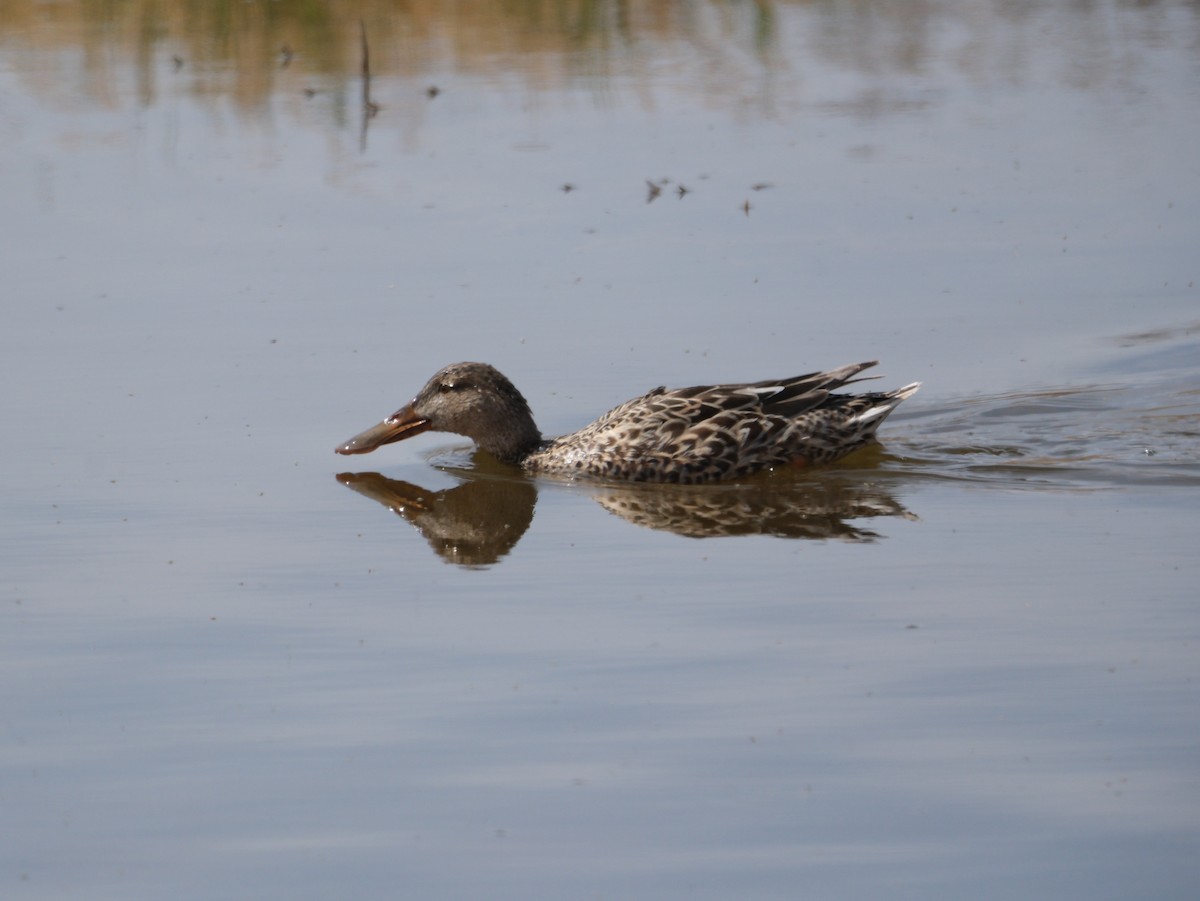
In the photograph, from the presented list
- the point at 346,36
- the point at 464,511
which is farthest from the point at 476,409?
the point at 346,36

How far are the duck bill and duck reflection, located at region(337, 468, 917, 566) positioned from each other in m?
0.14

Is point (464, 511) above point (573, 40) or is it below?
below

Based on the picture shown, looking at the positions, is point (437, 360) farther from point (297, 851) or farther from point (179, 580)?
point (297, 851)

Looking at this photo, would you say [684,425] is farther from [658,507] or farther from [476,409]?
[476,409]

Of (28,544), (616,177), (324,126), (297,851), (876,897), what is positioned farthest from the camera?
(324,126)

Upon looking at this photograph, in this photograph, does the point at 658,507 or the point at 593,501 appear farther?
the point at 593,501

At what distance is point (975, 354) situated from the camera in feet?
34.1

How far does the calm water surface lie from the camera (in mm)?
4934

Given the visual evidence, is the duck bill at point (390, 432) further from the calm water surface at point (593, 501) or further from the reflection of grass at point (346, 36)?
the reflection of grass at point (346, 36)

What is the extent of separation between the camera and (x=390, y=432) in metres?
9.24

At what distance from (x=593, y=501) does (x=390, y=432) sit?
1136mm

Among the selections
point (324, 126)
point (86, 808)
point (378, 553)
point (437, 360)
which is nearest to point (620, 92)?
point (324, 126)

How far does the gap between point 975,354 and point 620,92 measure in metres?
8.17

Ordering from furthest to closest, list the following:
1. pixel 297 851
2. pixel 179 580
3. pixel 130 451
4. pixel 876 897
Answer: pixel 130 451 → pixel 179 580 → pixel 297 851 → pixel 876 897
